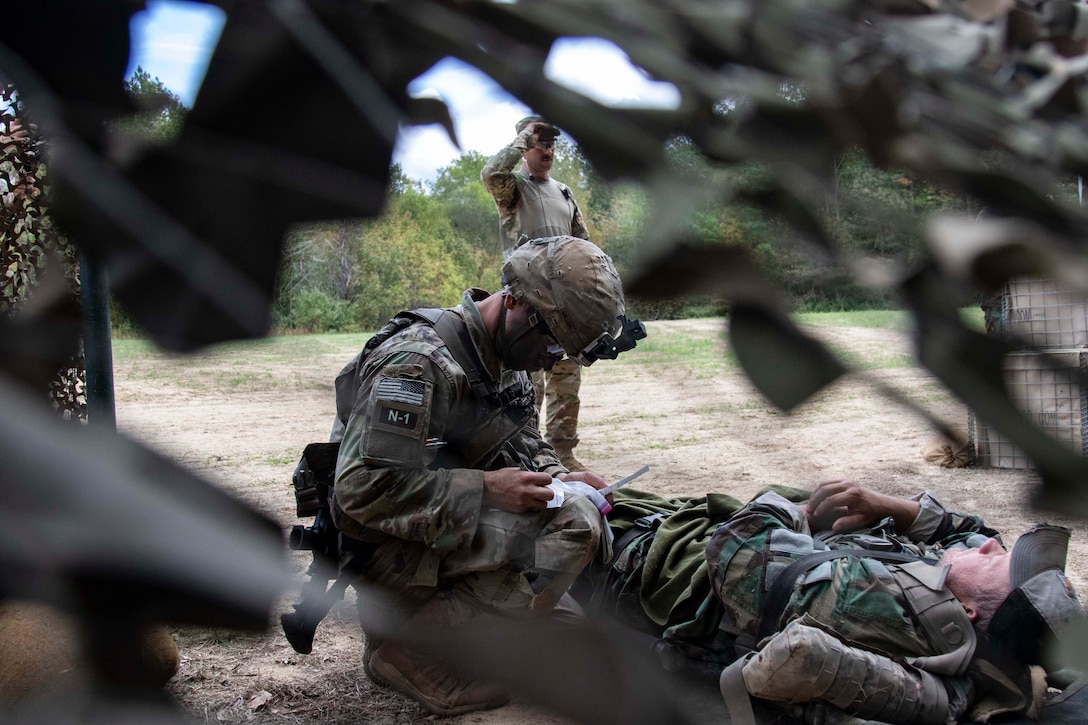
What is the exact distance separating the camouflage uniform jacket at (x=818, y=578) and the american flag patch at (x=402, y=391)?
86cm

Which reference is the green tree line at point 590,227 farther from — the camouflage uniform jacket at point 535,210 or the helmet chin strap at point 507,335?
the camouflage uniform jacket at point 535,210

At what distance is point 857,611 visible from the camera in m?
2.23

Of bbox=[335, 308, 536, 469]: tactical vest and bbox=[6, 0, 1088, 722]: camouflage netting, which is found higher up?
bbox=[6, 0, 1088, 722]: camouflage netting

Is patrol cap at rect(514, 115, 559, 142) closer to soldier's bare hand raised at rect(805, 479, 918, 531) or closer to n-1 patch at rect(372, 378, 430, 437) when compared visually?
n-1 patch at rect(372, 378, 430, 437)

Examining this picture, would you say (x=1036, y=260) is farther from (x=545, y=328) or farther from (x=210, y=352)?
(x=545, y=328)

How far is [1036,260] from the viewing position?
1.09 ft

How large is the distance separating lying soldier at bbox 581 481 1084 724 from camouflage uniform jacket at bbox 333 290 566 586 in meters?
0.45

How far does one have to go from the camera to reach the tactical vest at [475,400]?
2.57 m

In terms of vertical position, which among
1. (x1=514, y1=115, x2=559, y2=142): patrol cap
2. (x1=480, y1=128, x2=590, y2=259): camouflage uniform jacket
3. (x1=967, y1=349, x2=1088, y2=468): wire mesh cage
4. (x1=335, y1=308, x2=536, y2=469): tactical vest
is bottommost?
(x1=335, y1=308, x2=536, y2=469): tactical vest

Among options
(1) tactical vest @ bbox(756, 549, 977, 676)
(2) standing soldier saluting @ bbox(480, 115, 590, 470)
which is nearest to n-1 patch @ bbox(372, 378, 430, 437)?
(1) tactical vest @ bbox(756, 549, 977, 676)

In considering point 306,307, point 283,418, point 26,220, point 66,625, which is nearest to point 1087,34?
point 306,307

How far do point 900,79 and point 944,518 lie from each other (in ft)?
8.68

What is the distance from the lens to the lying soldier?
207 cm

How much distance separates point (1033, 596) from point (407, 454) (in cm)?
152
